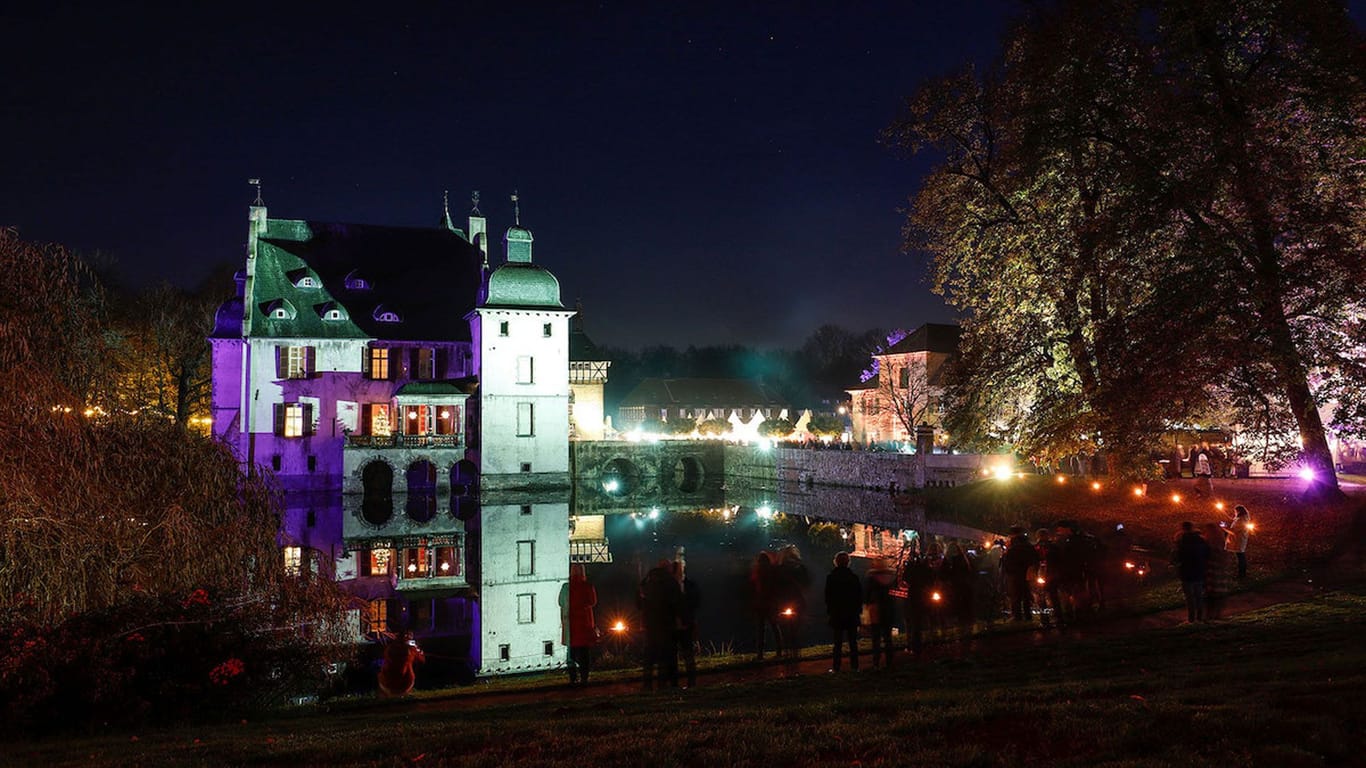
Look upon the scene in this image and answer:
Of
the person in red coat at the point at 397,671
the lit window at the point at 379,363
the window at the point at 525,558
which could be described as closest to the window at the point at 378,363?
the lit window at the point at 379,363

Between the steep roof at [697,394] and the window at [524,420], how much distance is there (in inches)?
2224

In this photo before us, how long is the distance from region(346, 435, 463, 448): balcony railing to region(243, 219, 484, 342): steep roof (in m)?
5.46

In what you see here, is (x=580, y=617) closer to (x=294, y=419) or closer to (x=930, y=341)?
(x=294, y=419)

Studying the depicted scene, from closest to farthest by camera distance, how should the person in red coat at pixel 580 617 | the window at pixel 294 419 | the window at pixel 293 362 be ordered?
1. the person in red coat at pixel 580 617
2. the window at pixel 294 419
3. the window at pixel 293 362

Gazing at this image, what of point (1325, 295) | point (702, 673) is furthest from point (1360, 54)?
point (702, 673)

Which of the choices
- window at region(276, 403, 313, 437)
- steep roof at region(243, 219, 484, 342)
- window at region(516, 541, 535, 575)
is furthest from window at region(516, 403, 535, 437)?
window at region(516, 541, 535, 575)

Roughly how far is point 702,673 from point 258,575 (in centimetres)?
601

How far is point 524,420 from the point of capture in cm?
4553

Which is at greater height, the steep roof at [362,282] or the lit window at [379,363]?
the steep roof at [362,282]

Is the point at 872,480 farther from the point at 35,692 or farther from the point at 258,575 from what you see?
the point at 35,692

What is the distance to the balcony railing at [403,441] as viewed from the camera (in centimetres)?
4494

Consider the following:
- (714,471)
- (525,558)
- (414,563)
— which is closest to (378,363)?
(414,563)

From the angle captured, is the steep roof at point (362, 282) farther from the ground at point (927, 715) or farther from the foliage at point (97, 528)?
the ground at point (927, 715)

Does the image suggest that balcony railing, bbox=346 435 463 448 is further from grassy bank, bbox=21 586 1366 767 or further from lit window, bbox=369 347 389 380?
grassy bank, bbox=21 586 1366 767
